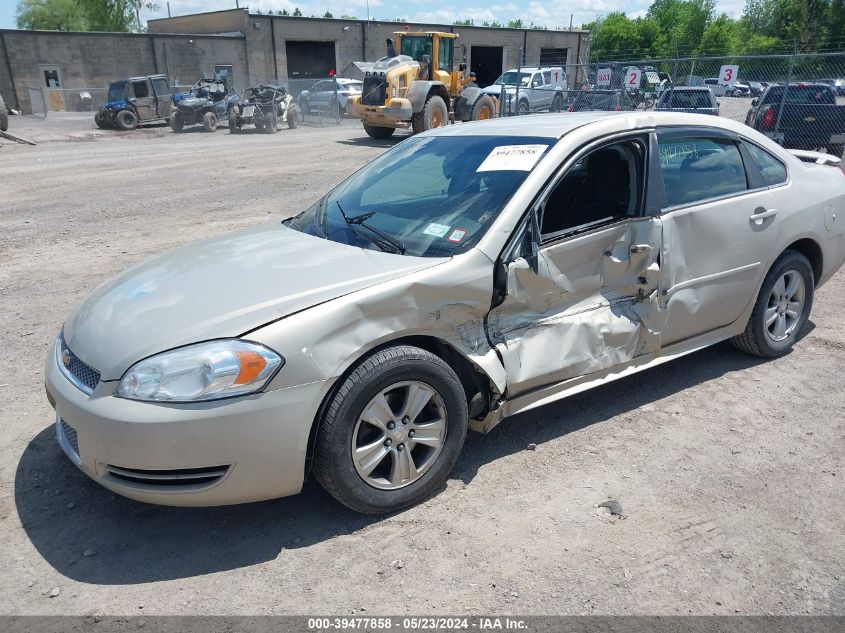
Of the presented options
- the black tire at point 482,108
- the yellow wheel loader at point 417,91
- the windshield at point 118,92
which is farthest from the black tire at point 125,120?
the black tire at point 482,108

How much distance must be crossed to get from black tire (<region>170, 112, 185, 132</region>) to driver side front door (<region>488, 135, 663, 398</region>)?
2276cm

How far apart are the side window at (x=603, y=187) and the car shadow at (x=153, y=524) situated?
1.24 m

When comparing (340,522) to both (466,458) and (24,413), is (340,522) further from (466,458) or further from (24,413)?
(24,413)

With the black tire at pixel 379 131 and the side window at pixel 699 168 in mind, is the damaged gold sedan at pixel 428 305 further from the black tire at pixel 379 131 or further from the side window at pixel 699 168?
the black tire at pixel 379 131

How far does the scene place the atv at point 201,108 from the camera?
23.7 metres

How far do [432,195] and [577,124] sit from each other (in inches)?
35.2

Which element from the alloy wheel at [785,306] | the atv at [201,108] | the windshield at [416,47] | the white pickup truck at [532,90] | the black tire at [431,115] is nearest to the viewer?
the alloy wheel at [785,306]

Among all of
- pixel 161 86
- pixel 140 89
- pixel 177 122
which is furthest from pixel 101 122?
pixel 177 122

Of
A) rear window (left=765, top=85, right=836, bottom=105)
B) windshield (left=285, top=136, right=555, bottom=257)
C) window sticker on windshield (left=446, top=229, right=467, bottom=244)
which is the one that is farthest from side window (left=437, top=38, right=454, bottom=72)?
window sticker on windshield (left=446, top=229, right=467, bottom=244)

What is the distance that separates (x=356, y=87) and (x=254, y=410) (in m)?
28.5

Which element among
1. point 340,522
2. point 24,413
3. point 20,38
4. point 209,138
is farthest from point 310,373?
point 20,38

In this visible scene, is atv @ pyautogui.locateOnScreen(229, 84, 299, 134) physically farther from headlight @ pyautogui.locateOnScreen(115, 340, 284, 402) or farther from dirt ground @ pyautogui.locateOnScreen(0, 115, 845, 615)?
headlight @ pyautogui.locateOnScreen(115, 340, 284, 402)

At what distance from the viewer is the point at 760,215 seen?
429 cm

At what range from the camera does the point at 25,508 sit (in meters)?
3.11
